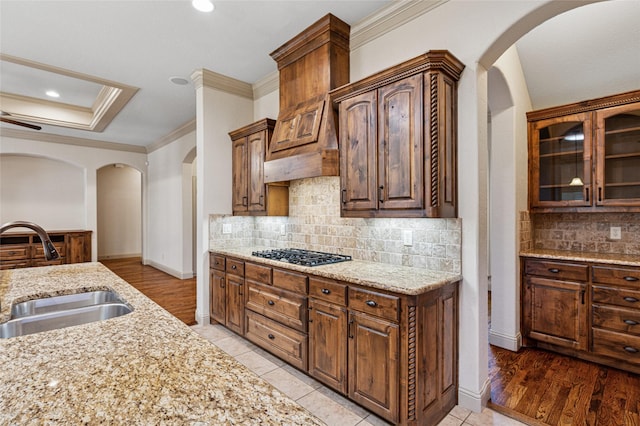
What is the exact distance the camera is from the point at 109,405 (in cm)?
71

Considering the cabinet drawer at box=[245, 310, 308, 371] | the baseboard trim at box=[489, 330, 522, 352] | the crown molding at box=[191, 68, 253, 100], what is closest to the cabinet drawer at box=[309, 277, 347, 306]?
the cabinet drawer at box=[245, 310, 308, 371]

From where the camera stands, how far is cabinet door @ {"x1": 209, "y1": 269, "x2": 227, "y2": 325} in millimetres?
3648

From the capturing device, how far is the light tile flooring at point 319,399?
6.88 feet

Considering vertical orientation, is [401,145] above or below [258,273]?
above

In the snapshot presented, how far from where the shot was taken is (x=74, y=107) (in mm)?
5750

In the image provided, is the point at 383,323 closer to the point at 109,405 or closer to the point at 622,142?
the point at 109,405

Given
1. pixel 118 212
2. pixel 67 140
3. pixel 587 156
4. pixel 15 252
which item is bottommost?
pixel 15 252

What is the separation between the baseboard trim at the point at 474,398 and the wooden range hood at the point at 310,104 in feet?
6.12

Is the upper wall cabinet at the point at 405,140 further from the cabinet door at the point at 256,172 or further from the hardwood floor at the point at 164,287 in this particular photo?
the hardwood floor at the point at 164,287

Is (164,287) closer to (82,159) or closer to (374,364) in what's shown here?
(82,159)

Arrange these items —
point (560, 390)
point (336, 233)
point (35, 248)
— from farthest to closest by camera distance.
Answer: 1. point (35, 248)
2. point (336, 233)
3. point (560, 390)

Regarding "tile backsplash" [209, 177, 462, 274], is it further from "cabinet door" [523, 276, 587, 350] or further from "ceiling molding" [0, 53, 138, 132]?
"ceiling molding" [0, 53, 138, 132]

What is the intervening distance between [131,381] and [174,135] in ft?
21.6

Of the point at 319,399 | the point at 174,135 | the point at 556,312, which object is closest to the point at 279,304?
the point at 319,399
